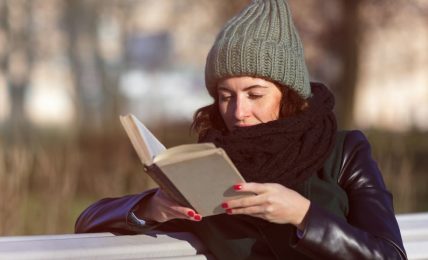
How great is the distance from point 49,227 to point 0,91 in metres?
10.7

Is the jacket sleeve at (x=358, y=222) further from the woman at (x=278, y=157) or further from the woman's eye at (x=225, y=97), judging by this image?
the woman's eye at (x=225, y=97)

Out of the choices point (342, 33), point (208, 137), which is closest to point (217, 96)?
point (208, 137)

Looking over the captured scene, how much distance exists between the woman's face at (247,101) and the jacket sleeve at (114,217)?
26 cm

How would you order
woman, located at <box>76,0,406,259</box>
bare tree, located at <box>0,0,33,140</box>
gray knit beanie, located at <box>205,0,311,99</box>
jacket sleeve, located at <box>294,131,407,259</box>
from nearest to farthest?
jacket sleeve, located at <box>294,131,407,259</box> < woman, located at <box>76,0,406,259</box> < gray knit beanie, located at <box>205,0,311,99</box> < bare tree, located at <box>0,0,33,140</box>

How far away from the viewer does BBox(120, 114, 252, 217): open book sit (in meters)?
2.00

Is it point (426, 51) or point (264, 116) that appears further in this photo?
point (426, 51)

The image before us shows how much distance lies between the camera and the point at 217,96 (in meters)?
2.60

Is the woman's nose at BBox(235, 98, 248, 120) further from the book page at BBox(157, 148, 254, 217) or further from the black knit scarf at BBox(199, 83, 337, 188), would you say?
the book page at BBox(157, 148, 254, 217)

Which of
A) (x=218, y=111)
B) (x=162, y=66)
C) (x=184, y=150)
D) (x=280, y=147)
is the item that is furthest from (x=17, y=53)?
(x=184, y=150)

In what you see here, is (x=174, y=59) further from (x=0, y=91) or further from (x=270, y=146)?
(x=270, y=146)

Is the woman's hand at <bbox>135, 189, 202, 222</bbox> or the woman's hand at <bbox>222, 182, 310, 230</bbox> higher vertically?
Answer: the woman's hand at <bbox>222, 182, 310, 230</bbox>

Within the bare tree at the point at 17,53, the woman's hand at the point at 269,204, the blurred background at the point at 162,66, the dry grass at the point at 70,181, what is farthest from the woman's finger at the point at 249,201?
the bare tree at the point at 17,53

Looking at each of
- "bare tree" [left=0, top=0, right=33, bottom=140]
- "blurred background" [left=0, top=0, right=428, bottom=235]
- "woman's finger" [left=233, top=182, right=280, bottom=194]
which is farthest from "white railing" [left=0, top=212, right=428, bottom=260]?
"bare tree" [left=0, top=0, right=33, bottom=140]

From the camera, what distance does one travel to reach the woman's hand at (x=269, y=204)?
2090 mm
